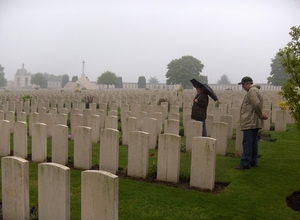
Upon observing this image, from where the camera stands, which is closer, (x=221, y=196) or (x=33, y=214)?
(x=33, y=214)

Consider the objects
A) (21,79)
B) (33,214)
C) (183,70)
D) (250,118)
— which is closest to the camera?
(33,214)

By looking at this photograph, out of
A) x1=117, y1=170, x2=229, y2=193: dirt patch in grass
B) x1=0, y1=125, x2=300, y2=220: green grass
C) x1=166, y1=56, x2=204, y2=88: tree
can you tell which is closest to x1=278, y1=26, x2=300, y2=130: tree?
x1=0, y1=125, x2=300, y2=220: green grass

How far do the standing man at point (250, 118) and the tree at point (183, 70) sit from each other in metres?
65.2

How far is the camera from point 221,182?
17.6ft

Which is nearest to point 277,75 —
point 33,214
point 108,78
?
point 108,78

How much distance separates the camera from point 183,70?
71625 millimetres

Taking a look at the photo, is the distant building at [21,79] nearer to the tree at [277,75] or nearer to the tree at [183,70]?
the tree at [183,70]

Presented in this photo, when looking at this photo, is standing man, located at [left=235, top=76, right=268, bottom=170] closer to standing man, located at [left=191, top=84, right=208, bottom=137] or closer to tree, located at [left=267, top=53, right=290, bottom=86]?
standing man, located at [left=191, top=84, right=208, bottom=137]

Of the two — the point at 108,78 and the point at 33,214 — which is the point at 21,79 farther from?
the point at 33,214

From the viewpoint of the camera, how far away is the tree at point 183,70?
71312 mm

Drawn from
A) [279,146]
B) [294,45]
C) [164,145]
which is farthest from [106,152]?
[279,146]

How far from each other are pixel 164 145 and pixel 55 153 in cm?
230

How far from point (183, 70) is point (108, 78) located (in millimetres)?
20919

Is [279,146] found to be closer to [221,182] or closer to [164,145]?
[221,182]
